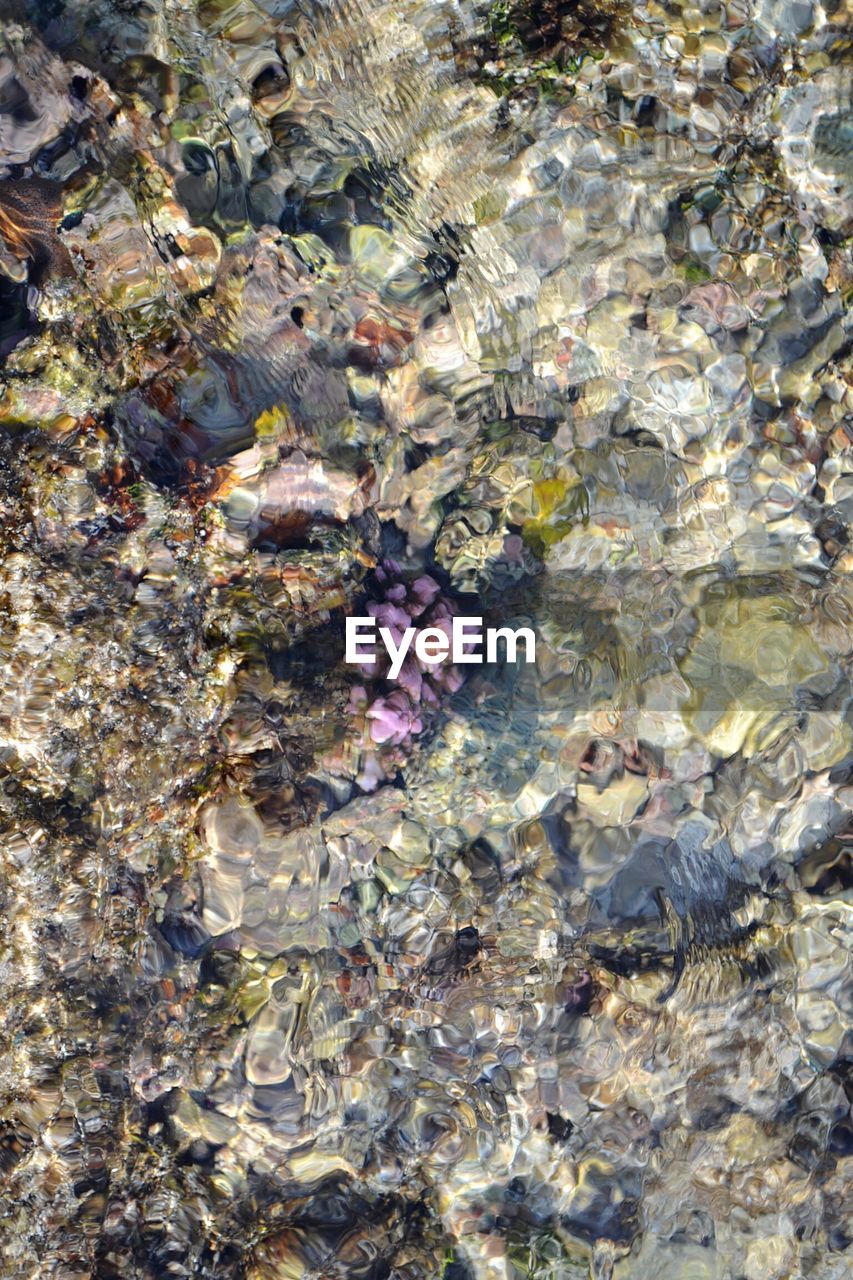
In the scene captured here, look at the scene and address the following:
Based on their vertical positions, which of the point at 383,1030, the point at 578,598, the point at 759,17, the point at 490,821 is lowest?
the point at 383,1030

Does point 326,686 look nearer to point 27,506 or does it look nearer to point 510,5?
point 27,506

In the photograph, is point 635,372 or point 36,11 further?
point 635,372

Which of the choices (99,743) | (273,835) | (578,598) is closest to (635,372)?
(578,598)

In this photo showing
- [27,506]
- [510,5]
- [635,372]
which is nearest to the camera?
[27,506]

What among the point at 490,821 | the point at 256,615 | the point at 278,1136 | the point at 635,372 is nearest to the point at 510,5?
the point at 635,372

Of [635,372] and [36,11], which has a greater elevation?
[36,11]

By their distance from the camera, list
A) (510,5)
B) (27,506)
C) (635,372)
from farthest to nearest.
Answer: (635,372), (510,5), (27,506)
